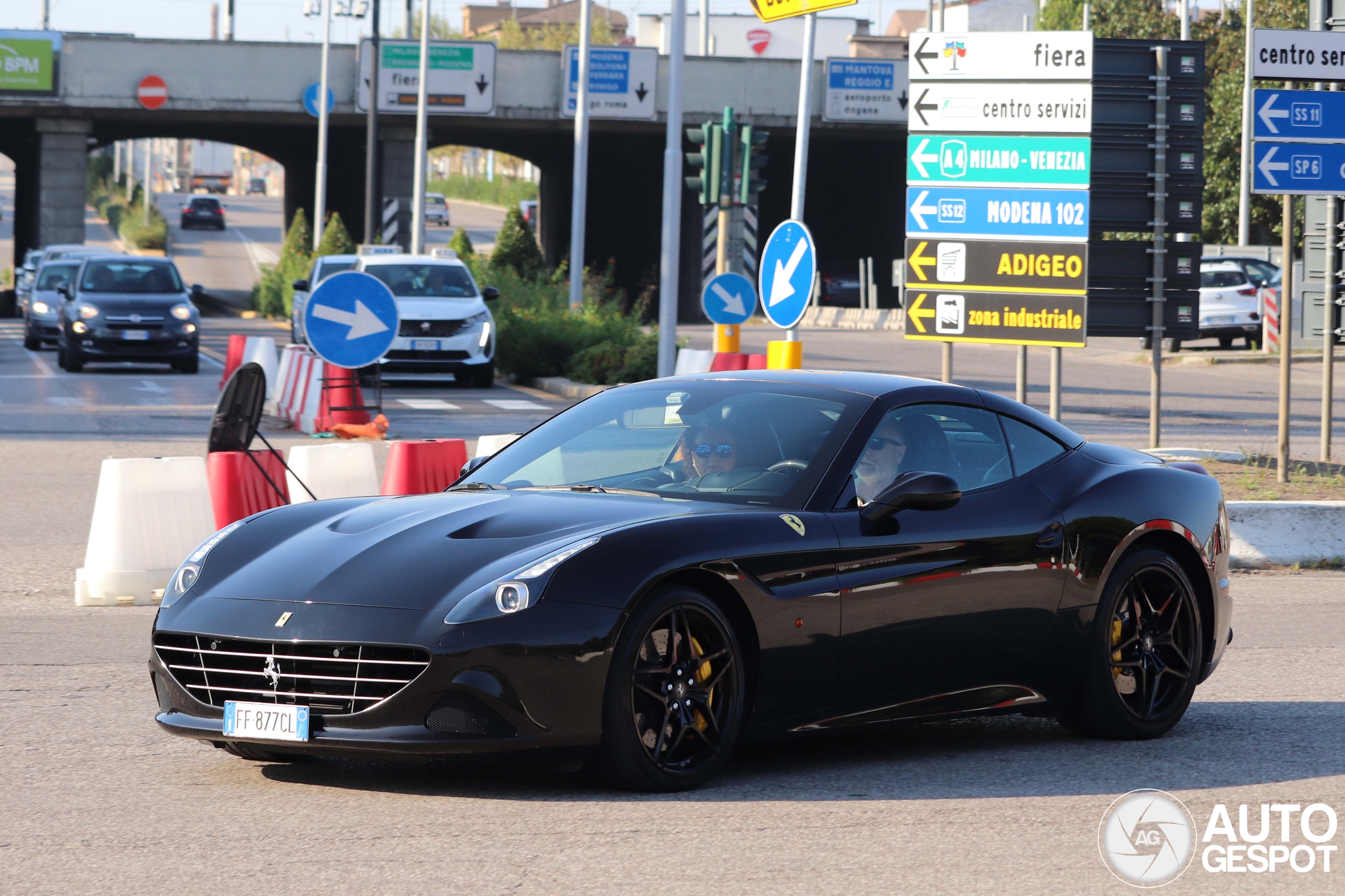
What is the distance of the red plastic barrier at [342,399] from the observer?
20484mm

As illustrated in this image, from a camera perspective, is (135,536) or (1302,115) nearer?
(135,536)

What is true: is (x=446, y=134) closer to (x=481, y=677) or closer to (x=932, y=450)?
(x=932, y=450)

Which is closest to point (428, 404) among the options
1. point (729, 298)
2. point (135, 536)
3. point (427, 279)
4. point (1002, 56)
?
point (427, 279)

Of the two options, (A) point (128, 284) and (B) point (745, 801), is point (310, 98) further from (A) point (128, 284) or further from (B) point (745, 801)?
(B) point (745, 801)

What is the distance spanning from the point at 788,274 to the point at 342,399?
5.80 meters

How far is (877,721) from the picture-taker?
20.8 feet

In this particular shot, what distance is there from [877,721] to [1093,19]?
215 feet

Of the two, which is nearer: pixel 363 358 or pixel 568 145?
pixel 363 358

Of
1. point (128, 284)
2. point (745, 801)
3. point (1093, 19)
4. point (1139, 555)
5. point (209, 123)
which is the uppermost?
point (1093, 19)

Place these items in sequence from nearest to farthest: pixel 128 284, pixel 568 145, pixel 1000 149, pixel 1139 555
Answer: pixel 1139 555 → pixel 1000 149 → pixel 128 284 → pixel 568 145

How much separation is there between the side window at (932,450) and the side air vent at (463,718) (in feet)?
4.85

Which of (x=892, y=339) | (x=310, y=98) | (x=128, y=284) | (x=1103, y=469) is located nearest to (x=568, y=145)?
(x=310, y=98)

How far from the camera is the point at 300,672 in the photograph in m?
5.58

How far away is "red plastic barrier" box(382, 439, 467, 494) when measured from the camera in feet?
36.1
